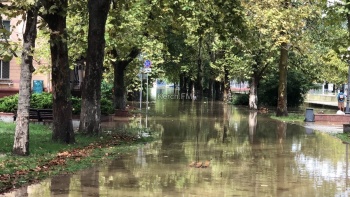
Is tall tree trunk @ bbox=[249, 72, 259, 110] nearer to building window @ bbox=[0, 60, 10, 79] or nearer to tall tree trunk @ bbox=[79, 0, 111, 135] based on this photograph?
building window @ bbox=[0, 60, 10, 79]

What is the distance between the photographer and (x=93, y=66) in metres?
17.0

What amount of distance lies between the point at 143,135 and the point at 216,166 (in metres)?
7.51

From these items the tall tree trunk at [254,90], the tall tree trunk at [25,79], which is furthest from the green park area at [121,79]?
the tall tree trunk at [254,90]

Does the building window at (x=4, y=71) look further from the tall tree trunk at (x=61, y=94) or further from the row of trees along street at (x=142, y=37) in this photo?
the tall tree trunk at (x=61, y=94)

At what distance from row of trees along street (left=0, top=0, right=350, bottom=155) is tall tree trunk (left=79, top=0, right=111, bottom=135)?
3 cm

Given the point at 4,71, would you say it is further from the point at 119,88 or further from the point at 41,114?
the point at 41,114

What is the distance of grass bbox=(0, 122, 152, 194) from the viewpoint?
32.2 feet

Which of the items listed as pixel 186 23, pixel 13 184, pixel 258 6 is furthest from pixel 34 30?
pixel 258 6

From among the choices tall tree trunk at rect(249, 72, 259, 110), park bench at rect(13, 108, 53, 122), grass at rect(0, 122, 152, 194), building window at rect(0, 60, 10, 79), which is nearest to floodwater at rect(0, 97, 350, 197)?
grass at rect(0, 122, 152, 194)

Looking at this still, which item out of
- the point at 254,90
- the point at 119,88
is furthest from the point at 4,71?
the point at 254,90

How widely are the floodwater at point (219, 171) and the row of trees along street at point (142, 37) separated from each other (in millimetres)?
2496

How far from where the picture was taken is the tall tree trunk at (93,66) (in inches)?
658

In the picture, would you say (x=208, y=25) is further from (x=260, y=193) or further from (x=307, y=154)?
(x=260, y=193)

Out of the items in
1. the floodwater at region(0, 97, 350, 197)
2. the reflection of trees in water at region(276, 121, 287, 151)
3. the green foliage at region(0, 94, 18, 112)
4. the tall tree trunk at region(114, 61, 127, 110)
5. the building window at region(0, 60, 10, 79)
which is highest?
the building window at region(0, 60, 10, 79)
